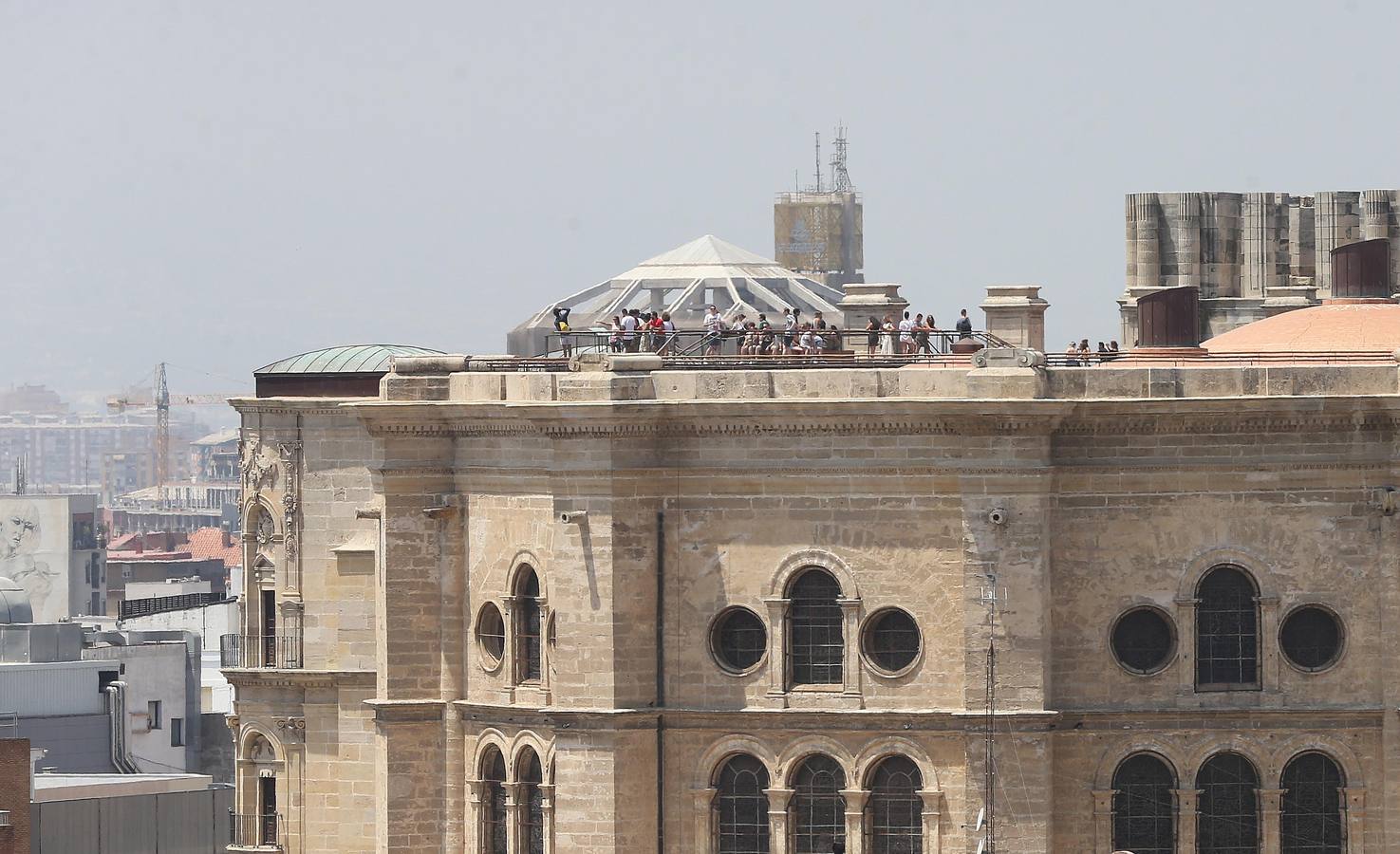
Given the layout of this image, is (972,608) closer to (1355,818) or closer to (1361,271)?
(1355,818)

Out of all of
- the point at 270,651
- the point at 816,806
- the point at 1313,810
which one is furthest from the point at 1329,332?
the point at 270,651

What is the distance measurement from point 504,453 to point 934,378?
8.74m

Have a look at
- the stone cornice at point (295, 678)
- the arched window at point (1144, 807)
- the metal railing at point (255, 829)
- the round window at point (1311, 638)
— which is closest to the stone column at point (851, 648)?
the arched window at point (1144, 807)

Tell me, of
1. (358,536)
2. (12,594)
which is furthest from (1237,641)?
(12,594)

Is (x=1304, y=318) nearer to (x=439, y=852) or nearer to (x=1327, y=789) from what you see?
(x=1327, y=789)

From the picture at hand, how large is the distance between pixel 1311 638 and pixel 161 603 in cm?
9846

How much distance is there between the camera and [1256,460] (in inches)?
2591

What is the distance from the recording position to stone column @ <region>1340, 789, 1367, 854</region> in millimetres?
65562

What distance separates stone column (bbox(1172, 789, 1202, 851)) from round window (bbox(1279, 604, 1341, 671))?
10.1 ft

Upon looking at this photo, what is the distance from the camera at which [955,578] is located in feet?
214

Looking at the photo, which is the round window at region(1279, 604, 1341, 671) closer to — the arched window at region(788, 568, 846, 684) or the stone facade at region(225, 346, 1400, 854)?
the stone facade at region(225, 346, 1400, 854)

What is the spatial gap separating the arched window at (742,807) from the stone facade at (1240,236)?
4257cm

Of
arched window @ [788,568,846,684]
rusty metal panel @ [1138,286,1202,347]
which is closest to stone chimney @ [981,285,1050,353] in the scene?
rusty metal panel @ [1138,286,1202,347]

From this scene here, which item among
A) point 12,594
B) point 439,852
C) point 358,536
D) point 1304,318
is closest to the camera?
point 439,852
